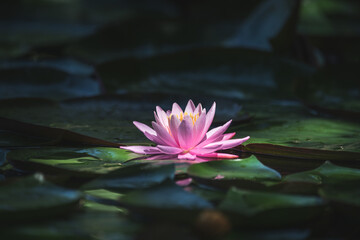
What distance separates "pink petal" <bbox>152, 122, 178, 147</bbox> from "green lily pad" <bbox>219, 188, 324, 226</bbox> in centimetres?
32

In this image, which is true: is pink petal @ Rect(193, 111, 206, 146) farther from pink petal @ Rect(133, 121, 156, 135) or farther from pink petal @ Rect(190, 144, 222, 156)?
pink petal @ Rect(133, 121, 156, 135)

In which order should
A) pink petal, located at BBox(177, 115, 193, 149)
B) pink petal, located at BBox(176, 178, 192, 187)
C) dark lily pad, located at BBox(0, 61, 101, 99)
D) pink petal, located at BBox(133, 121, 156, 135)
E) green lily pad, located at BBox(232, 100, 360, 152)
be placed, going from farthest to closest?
dark lily pad, located at BBox(0, 61, 101, 99), green lily pad, located at BBox(232, 100, 360, 152), pink petal, located at BBox(133, 121, 156, 135), pink petal, located at BBox(177, 115, 193, 149), pink petal, located at BBox(176, 178, 192, 187)

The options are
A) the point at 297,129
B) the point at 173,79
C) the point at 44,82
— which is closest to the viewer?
the point at 297,129

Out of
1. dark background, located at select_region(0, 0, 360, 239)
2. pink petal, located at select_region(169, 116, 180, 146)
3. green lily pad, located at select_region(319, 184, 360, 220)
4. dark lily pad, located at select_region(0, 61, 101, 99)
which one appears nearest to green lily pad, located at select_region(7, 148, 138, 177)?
dark background, located at select_region(0, 0, 360, 239)

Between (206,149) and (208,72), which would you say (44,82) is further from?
(206,149)

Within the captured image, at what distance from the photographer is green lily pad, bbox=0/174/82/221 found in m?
0.76

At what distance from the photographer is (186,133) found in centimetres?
109

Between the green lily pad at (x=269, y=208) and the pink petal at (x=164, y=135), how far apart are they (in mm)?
325

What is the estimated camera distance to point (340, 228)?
2.63 feet

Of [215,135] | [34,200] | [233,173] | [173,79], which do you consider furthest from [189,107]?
[173,79]

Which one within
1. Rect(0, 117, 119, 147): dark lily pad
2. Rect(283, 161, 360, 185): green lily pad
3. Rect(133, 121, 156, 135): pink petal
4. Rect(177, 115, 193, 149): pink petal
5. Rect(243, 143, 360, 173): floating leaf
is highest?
Rect(0, 117, 119, 147): dark lily pad

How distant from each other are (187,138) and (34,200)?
0.43 m

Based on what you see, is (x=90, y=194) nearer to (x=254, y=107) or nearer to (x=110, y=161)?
(x=110, y=161)

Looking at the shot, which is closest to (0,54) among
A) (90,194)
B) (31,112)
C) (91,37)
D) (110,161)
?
(91,37)
